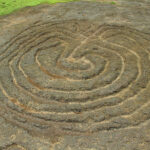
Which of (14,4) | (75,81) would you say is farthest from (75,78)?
(14,4)

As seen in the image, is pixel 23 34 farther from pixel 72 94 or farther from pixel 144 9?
pixel 144 9

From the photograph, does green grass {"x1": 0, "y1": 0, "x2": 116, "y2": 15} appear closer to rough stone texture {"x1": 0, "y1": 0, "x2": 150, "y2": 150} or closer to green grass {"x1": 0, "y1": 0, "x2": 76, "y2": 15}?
green grass {"x1": 0, "y1": 0, "x2": 76, "y2": 15}

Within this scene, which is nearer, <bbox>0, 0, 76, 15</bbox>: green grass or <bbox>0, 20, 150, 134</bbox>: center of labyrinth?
<bbox>0, 20, 150, 134</bbox>: center of labyrinth

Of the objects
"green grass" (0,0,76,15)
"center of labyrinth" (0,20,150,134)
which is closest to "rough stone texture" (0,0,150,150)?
"center of labyrinth" (0,20,150,134)

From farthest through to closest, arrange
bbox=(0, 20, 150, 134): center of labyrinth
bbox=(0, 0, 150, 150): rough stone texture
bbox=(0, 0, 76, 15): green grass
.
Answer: bbox=(0, 0, 76, 15): green grass, bbox=(0, 20, 150, 134): center of labyrinth, bbox=(0, 0, 150, 150): rough stone texture

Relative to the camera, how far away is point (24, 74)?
12.0 feet

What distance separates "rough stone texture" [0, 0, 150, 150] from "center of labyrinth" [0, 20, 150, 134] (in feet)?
0.04

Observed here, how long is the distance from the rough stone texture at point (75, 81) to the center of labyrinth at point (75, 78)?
0.01m

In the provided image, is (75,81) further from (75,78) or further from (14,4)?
(14,4)

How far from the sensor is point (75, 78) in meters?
3.55

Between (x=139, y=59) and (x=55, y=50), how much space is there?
5.14ft

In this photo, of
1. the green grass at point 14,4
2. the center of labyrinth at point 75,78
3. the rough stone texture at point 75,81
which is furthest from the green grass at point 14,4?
the center of labyrinth at point 75,78

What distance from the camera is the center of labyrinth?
9.50ft

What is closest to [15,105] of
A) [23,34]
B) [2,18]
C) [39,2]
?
[23,34]
